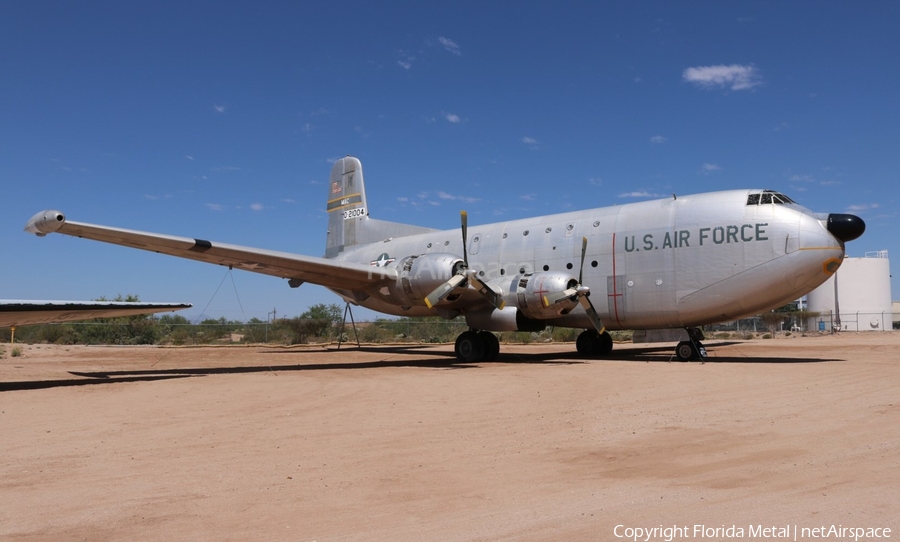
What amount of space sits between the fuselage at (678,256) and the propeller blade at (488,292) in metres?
0.55

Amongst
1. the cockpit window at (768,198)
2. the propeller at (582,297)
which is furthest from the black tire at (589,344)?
the cockpit window at (768,198)

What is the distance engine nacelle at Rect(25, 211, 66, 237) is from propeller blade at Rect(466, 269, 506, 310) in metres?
9.08

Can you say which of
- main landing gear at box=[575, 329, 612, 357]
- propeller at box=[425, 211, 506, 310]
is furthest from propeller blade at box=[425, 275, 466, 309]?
main landing gear at box=[575, 329, 612, 357]

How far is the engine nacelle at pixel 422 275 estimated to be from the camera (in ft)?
52.7

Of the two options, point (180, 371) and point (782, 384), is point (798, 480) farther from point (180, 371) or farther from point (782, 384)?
point (180, 371)

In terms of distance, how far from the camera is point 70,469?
525cm

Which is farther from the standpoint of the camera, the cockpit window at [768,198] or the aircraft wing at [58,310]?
the cockpit window at [768,198]

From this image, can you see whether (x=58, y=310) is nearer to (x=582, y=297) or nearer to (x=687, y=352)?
(x=582, y=297)

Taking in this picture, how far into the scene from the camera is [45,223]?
38.7 ft

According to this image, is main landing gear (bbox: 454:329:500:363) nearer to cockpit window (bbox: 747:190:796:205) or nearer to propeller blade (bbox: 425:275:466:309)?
propeller blade (bbox: 425:275:466:309)

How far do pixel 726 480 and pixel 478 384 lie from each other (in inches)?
278

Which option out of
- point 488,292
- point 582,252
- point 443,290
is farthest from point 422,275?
point 582,252

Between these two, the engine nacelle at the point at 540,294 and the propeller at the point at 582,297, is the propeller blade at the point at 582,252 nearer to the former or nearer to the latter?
the propeller at the point at 582,297

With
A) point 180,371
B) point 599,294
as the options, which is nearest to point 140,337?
point 180,371
